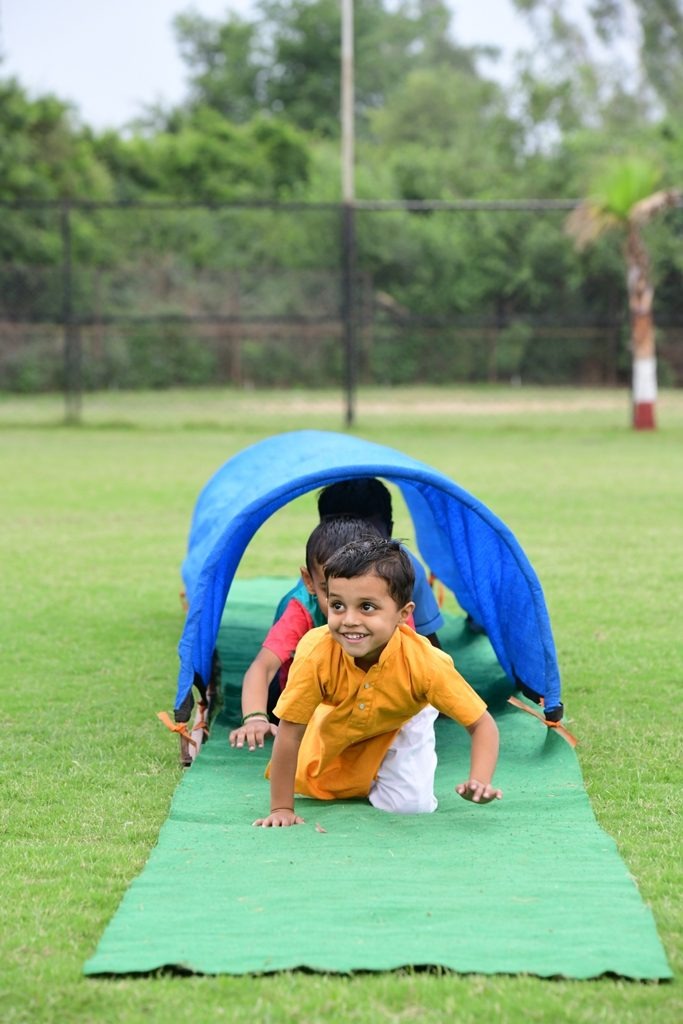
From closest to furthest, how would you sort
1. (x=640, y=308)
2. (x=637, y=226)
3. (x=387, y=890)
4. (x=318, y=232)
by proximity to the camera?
(x=387, y=890) < (x=640, y=308) < (x=637, y=226) < (x=318, y=232)

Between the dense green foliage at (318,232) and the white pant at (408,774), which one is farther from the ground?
the dense green foliage at (318,232)

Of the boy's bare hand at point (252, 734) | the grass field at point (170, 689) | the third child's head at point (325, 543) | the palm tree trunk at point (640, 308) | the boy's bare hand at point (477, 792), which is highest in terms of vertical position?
the palm tree trunk at point (640, 308)

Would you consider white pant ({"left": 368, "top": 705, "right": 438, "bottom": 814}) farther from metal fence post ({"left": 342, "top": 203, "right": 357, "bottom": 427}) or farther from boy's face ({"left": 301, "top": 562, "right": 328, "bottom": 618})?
metal fence post ({"left": 342, "top": 203, "right": 357, "bottom": 427})

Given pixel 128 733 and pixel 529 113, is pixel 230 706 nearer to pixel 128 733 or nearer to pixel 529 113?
pixel 128 733

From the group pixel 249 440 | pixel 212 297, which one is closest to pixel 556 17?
pixel 212 297

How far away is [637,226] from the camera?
18.8 m

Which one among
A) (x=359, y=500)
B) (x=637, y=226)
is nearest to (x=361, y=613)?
(x=359, y=500)

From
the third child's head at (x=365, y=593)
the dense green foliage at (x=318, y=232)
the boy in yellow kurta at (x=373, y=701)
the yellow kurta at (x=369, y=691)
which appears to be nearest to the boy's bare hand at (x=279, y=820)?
the boy in yellow kurta at (x=373, y=701)

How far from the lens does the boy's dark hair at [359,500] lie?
557cm

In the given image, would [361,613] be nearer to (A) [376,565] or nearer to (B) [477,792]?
(A) [376,565]

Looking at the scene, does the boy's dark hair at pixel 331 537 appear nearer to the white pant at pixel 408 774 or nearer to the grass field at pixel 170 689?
the white pant at pixel 408 774

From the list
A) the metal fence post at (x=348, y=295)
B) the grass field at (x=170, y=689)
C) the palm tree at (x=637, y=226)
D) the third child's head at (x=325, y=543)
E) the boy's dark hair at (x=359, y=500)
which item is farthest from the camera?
the palm tree at (x=637, y=226)

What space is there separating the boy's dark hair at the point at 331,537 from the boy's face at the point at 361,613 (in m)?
0.40

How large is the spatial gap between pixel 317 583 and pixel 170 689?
1574 millimetres
